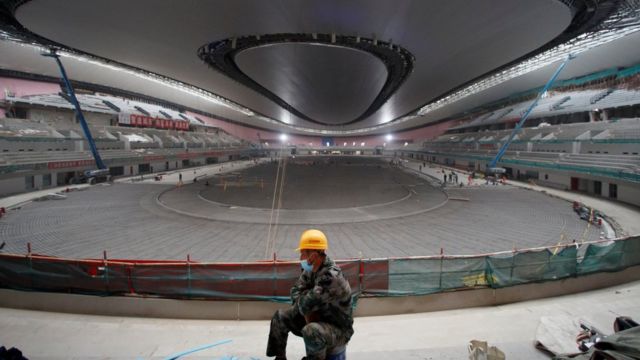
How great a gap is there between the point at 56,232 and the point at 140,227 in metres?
3.45

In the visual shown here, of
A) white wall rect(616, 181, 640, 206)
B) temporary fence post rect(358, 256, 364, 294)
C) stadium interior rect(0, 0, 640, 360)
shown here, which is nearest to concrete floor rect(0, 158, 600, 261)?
stadium interior rect(0, 0, 640, 360)

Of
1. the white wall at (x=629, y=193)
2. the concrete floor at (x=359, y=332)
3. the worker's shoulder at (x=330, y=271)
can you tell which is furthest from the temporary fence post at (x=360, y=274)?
the white wall at (x=629, y=193)

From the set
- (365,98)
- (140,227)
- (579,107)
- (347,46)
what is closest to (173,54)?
(347,46)

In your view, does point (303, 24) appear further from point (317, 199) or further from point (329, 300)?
point (329, 300)

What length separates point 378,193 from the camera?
25297 mm

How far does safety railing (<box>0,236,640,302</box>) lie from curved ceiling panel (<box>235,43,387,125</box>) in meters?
20.0

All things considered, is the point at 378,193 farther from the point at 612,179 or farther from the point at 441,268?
the point at 441,268

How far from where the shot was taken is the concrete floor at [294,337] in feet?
15.3

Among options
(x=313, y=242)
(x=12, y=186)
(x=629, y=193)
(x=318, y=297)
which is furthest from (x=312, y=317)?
(x=12, y=186)

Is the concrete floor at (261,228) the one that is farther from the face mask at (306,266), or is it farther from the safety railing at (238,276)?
the face mask at (306,266)

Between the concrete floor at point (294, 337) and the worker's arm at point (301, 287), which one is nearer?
the worker's arm at point (301, 287)

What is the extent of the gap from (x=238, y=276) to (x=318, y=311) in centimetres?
415

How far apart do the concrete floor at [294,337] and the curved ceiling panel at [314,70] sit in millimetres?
20995

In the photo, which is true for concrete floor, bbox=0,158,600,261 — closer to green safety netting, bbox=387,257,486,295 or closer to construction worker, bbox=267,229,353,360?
green safety netting, bbox=387,257,486,295
